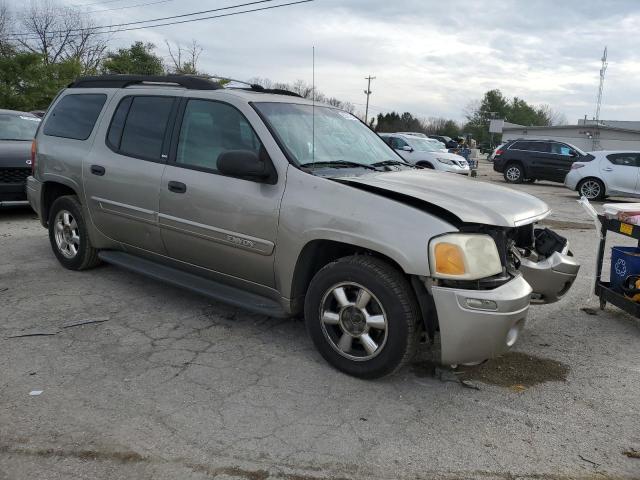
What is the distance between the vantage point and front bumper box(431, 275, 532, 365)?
3.02 m

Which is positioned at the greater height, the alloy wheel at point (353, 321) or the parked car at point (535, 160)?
the parked car at point (535, 160)

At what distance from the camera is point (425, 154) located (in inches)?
699

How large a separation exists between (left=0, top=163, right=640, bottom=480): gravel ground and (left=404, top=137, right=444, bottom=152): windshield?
14.1m

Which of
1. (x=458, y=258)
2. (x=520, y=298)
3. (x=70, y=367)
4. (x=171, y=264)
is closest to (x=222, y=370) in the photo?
(x=70, y=367)

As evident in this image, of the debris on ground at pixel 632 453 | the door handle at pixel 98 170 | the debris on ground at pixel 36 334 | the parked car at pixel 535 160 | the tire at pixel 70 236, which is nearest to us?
the debris on ground at pixel 632 453

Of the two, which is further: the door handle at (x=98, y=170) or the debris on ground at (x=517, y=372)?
the door handle at (x=98, y=170)

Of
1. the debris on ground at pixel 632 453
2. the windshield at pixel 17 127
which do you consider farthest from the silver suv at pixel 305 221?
the windshield at pixel 17 127

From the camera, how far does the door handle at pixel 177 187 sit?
4117 mm

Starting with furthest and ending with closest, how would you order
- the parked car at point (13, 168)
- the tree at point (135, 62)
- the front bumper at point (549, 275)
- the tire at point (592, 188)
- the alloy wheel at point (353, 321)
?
the tree at point (135, 62) < the tire at point (592, 188) < the parked car at point (13, 168) < the front bumper at point (549, 275) < the alloy wheel at point (353, 321)

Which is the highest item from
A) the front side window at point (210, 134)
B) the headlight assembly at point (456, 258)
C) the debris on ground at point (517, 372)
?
the front side window at point (210, 134)

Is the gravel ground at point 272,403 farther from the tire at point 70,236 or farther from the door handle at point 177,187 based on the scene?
the door handle at point 177,187

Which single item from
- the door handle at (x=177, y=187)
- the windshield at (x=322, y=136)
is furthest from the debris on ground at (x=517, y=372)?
the door handle at (x=177, y=187)

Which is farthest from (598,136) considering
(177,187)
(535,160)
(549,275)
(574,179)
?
(177,187)

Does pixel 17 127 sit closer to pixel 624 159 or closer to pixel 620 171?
pixel 620 171
